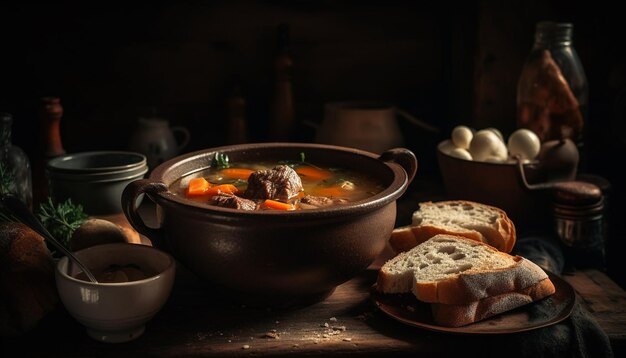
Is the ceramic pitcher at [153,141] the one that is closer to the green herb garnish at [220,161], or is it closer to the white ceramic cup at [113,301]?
the green herb garnish at [220,161]

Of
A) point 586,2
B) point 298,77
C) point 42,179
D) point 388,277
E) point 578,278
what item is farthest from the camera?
point 298,77

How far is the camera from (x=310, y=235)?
1.75 metres

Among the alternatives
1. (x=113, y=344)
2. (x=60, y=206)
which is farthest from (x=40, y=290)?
(x=60, y=206)

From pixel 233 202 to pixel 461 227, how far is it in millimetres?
770

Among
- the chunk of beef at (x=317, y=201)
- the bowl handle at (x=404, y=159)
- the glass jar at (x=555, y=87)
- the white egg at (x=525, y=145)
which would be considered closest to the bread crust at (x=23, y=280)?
the chunk of beef at (x=317, y=201)

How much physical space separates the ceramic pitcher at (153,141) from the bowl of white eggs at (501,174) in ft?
3.66

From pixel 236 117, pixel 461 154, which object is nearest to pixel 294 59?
pixel 236 117

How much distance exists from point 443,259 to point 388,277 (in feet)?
0.53

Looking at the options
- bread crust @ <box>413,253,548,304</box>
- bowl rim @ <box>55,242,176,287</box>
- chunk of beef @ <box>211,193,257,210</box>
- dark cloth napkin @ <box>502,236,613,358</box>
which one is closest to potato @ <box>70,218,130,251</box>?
bowl rim @ <box>55,242,176,287</box>

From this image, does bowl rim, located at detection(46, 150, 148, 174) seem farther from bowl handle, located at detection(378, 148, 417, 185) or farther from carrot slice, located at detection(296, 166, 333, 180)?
bowl handle, located at detection(378, 148, 417, 185)

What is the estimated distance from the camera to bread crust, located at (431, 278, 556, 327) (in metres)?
1.81

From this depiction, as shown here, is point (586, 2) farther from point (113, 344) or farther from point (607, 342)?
point (113, 344)

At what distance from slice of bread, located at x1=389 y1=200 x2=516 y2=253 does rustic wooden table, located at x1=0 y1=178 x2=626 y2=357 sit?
0.30 m

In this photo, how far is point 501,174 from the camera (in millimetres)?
2564
